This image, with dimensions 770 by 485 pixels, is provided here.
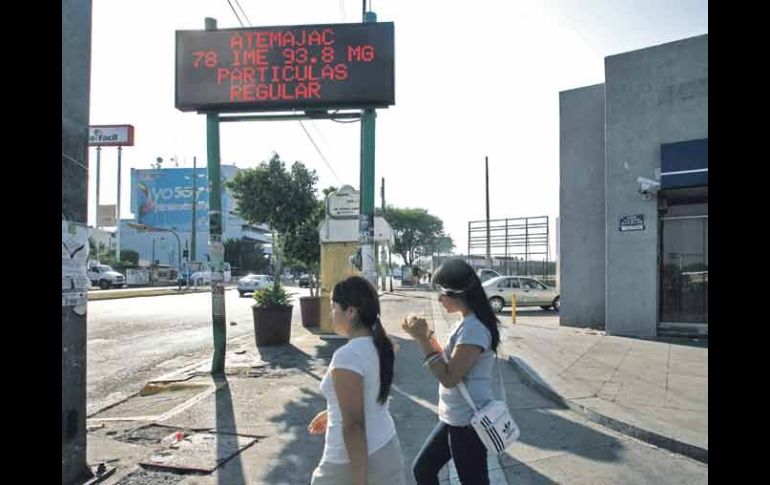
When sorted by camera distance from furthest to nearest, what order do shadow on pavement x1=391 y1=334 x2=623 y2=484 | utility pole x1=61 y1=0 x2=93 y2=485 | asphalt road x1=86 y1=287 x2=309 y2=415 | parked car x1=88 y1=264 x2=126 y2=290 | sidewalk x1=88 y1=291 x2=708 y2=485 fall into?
parked car x1=88 y1=264 x2=126 y2=290 < asphalt road x1=86 y1=287 x2=309 y2=415 < shadow on pavement x1=391 y1=334 x2=623 y2=484 < sidewalk x1=88 y1=291 x2=708 y2=485 < utility pole x1=61 y1=0 x2=93 y2=485

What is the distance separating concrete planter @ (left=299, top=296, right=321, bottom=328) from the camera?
49.9 feet

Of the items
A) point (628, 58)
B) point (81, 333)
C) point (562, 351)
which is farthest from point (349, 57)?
point (628, 58)

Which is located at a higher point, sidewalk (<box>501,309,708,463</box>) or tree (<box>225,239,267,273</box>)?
tree (<box>225,239,267,273</box>)

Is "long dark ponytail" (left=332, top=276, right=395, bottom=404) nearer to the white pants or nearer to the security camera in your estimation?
the white pants

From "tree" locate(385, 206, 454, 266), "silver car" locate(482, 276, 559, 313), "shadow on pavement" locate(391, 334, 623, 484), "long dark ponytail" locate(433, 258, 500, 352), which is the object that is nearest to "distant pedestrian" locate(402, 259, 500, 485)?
"long dark ponytail" locate(433, 258, 500, 352)

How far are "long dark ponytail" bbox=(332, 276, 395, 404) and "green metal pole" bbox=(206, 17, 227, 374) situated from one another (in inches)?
250

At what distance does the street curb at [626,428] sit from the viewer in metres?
4.86

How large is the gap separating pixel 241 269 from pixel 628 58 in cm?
6458

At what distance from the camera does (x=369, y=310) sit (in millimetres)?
2520

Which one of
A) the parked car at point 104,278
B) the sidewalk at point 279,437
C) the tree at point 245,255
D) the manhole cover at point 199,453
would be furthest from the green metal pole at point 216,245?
the tree at point 245,255

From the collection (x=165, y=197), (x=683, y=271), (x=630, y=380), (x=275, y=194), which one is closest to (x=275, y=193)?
(x=275, y=194)

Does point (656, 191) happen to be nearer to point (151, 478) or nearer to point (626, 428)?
point (626, 428)

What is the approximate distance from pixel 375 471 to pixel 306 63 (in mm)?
→ 6394

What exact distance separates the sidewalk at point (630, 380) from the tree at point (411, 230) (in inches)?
1820
